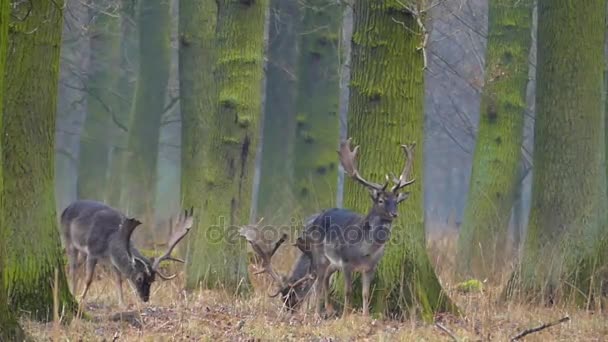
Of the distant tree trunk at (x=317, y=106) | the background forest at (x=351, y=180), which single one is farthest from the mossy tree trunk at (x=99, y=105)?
the distant tree trunk at (x=317, y=106)

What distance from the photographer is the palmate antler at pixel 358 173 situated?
1010 cm

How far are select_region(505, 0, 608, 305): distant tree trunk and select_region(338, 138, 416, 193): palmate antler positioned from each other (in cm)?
220

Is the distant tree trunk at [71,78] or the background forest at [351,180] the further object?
the distant tree trunk at [71,78]

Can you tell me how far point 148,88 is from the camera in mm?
21078

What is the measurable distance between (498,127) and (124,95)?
1220 centimetres

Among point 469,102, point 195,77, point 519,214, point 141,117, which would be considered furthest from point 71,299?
point 469,102

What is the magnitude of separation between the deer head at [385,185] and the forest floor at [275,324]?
103 cm

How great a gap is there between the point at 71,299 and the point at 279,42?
13.3 m

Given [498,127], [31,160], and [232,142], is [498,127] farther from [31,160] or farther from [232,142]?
[31,160]

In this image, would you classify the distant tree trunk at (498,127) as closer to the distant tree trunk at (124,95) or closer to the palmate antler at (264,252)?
the palmate antler at (264,252)

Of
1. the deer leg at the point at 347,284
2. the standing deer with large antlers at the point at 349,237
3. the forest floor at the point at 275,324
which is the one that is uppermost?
the standing deer with large antlers at the point at 349,237

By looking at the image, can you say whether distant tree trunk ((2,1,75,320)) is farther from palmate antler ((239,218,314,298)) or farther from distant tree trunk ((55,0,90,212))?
distant tree trunk ((55,0,90,212))

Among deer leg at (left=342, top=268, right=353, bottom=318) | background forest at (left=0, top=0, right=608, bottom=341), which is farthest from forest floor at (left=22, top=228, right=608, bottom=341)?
deer leg at (left=342, top=268, right=353, bottom=318)

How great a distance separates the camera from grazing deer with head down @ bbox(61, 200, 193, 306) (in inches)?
452
